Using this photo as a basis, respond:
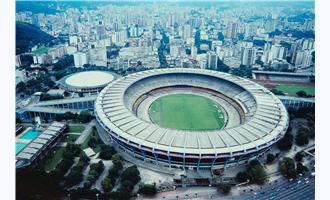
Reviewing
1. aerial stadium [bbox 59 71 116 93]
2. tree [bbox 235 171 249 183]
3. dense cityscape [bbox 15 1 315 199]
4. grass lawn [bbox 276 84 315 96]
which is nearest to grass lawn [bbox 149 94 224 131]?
dense cityscape [bbox 15 1 315 199]

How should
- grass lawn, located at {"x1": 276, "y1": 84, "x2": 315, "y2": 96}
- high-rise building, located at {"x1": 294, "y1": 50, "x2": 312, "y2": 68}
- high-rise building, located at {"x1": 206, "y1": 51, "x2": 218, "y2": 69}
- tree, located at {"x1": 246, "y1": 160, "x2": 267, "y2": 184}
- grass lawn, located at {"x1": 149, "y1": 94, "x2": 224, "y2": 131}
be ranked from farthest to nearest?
high-rise building, located at {"x1": 294, "y1": 50, "x2": 312, "y2": 68} → high-rise building, located at {"x1": 206, "y1": 51, "x2": 218, "y2": 69} → grass lawn, located at {"x1": 276, "y1": 84, "x2": 315, "y2": 96} → grass lawn, located at {"x1": 149, "y1": 94, "x2": 224, "y2": 131} → tree, located at {"x1": 246, "y1": 160, "x2": 267, "y2": 184}

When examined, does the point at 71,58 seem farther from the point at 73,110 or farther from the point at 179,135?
the point at 179,135

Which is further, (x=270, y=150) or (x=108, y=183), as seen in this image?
(x=270, y=150)

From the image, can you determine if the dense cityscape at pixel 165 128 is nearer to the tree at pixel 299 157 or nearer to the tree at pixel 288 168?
the tree at pixel 288 168

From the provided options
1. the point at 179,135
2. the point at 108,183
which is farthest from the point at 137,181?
the point at 179,135

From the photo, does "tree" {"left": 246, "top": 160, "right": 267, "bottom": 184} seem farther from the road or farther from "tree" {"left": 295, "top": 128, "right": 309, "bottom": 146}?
"tree" {"left": 295, "top": 128, "right": 309, "bottom": 146}

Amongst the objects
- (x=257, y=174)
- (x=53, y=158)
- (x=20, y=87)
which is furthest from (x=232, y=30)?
(x=53, y=158)

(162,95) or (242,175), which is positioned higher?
(162,95)
